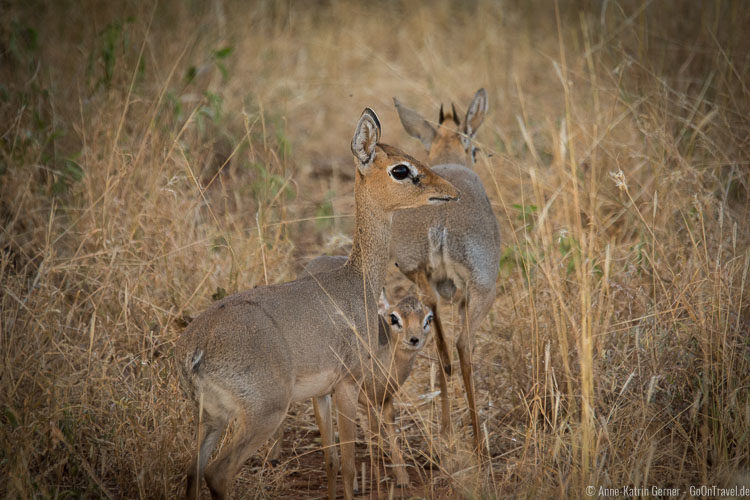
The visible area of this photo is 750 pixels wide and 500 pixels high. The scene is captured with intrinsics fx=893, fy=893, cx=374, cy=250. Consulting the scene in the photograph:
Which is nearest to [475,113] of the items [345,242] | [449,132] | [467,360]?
[449,132]

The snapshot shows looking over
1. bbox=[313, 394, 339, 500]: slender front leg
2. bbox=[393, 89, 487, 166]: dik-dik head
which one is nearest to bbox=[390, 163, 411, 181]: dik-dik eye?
bbox=[313, 394, 339, 500]: slender front leg

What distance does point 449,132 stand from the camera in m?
6.75

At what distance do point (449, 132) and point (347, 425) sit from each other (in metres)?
2.96

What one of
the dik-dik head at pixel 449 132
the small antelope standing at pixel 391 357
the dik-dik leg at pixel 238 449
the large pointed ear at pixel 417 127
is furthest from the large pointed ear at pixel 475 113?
the dik-dik leg at pixel 238 449

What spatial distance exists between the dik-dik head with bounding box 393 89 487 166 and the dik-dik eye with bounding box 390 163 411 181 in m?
1.92

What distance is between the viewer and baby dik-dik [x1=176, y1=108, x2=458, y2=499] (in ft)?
12.4

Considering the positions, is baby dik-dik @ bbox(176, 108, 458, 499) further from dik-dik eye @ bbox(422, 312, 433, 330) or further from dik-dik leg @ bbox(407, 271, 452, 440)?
dik-dik leg @ bbox(407, 271, 452, 440)

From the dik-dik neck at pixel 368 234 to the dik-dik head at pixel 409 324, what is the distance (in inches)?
17.9

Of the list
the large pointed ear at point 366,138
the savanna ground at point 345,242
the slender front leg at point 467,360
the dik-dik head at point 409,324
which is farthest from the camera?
the slender front leg at point 467,360

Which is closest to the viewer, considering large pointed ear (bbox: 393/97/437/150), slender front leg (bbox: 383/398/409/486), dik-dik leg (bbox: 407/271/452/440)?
slender front leg (bbox: 383/398/409/486)

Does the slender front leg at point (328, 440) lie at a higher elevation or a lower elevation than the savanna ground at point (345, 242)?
lower

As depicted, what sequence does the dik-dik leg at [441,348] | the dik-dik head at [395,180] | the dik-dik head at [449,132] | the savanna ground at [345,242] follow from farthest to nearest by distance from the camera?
the dik-dik head at [449,132]
the dik-dik leg at [441,348]
the dik-dik head at [395,180]
the savanna ground at [345,242]

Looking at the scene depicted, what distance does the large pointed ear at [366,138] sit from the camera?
14.6ft

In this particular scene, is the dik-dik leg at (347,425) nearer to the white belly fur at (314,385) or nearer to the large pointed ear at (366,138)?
the white belly fur at (314,385)
